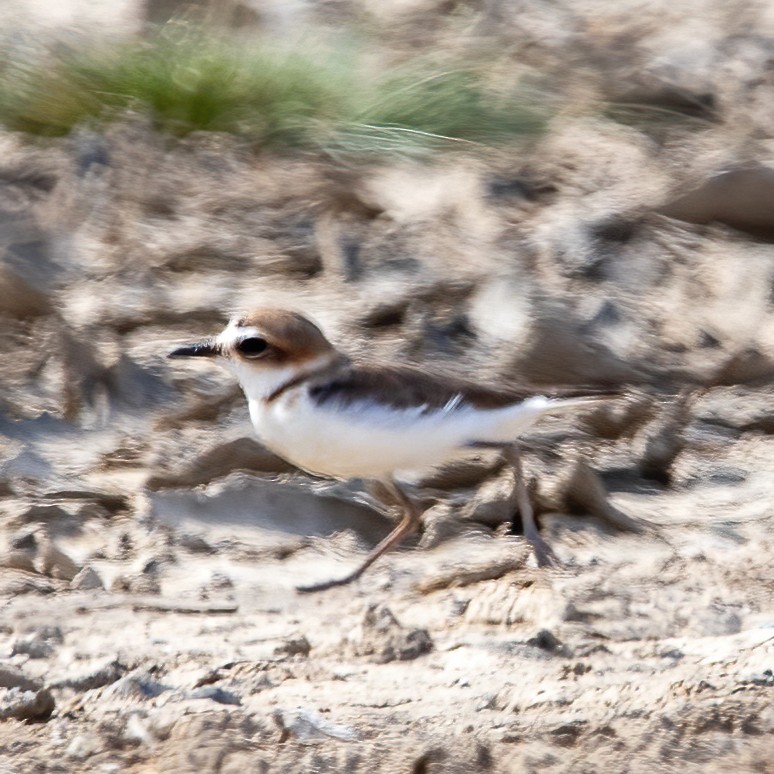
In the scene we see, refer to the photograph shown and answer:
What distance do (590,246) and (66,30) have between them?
2911 mm

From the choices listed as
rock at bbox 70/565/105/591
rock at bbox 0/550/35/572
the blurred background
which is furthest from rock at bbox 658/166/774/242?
rock at bbox 0/550/35/572

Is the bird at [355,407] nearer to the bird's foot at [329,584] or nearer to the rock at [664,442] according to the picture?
the bird's foot at [329,584]

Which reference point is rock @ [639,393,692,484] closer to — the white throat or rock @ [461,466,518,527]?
rock @ [461,466,518,527]

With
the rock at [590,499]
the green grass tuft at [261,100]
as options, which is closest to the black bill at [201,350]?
the rock at [590,499]

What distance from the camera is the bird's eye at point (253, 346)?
167 inches

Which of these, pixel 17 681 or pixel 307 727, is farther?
pixel 17 681

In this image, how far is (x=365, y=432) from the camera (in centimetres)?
411

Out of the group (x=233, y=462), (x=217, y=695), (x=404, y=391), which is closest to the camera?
(x=217, y=695)

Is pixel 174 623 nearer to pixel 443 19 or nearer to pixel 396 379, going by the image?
pixel 396 379

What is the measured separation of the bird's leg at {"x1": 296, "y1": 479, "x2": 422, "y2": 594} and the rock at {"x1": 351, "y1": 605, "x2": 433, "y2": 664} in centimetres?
33

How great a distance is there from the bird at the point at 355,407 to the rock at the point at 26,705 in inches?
33.7

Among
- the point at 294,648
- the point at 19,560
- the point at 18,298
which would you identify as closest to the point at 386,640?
the point at 294,648

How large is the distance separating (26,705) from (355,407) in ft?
4.03

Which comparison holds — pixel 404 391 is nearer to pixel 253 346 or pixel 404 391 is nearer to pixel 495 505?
pixel 253 346
